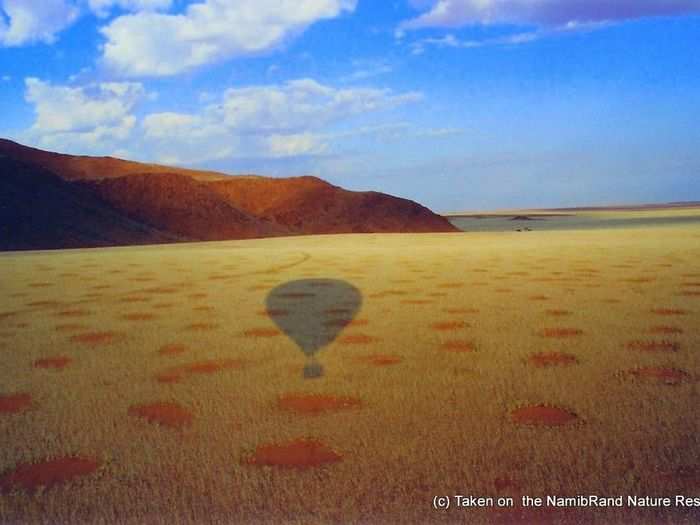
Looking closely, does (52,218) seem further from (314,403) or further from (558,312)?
(314,403)

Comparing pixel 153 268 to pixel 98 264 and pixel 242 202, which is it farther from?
pixel 242 202

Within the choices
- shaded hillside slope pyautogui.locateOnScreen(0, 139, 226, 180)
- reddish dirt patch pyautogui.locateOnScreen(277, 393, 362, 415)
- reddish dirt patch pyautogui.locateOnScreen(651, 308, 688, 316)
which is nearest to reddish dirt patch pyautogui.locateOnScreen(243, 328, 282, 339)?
reddish dirt patch pyautogui.locateOnScreen(277, 393, 362, 415)

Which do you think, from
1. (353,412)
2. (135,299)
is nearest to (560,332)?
(353,412)

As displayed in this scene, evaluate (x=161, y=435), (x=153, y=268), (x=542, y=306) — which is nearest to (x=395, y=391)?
(x=161, y=435)

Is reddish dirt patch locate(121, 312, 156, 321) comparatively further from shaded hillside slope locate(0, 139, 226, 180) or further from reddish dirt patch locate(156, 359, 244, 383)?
shaded hillside slope locate(0, 139, 226, 180)

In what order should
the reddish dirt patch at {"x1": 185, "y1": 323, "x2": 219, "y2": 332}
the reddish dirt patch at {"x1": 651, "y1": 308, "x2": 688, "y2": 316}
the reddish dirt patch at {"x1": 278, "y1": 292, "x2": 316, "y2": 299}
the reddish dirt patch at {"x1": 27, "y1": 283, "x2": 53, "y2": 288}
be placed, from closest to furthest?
the reddish dirt patch at {"x1": 185, "y1": 323, "x2": 219, "y2": 332}
the reddish dirt patch at {"x1": 651, "y1": 308, "x2": 688, "y2": 316}
the reddish dirt patch at {"x1": 278, "y1": 292, "x2": 316, "y2": 299}
the reddish dirt patch at {"x1": 27, "y1": 283, "x2": 53, "y2": 288}

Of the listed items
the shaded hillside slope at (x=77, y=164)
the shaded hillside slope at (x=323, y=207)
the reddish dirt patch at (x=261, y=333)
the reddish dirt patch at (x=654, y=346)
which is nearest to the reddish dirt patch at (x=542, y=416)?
the reddish dirt patch at (x=654, y=346)
